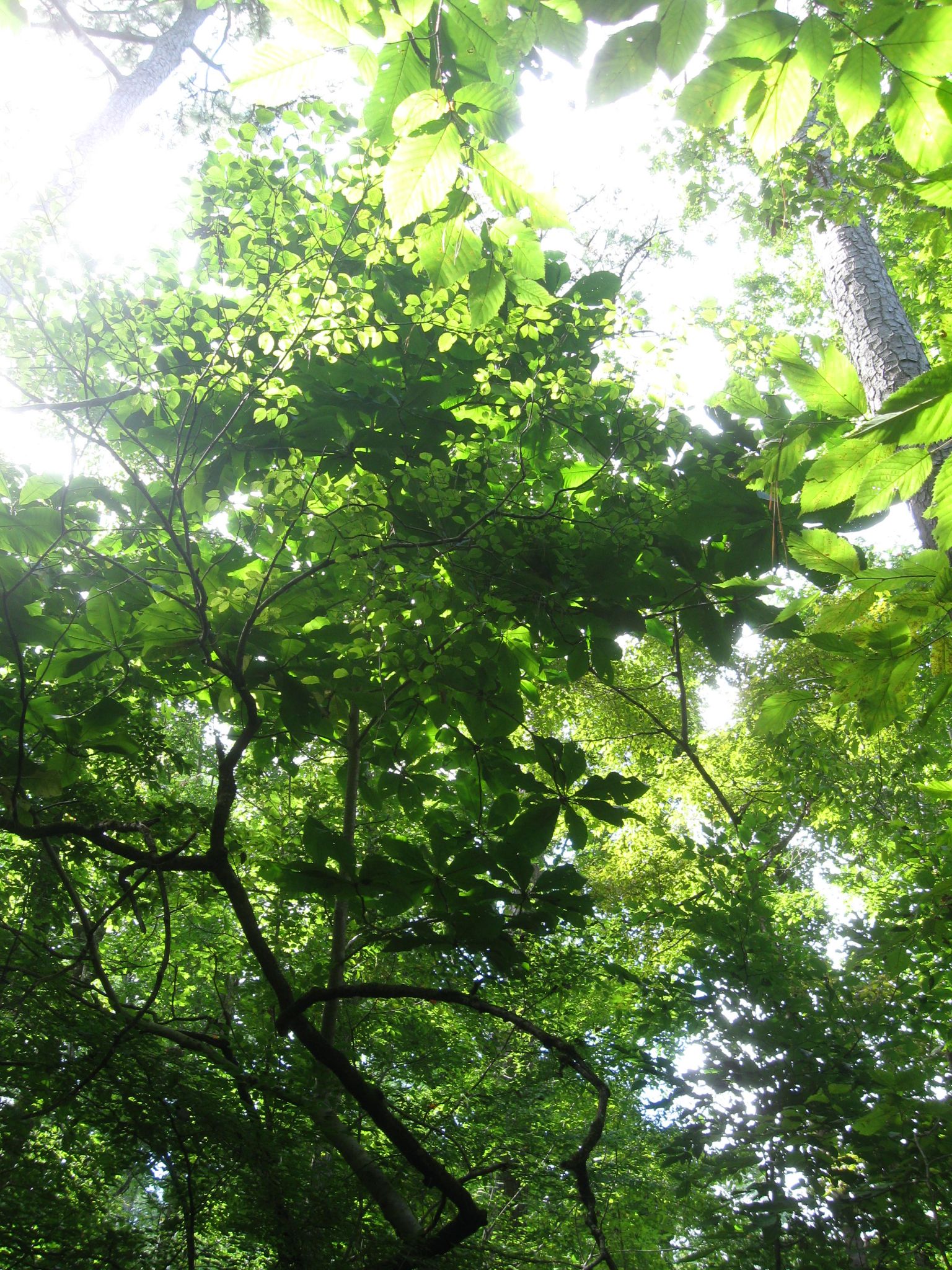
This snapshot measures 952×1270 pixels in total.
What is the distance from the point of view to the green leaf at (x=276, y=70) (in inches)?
37.9

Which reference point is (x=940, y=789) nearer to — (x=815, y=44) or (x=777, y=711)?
(x=777, y=711)

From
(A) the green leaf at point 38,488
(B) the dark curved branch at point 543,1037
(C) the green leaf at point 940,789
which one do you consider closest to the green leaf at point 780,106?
(C) the green leaf at point 940,789

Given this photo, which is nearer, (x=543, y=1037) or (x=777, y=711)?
(x=777, y=711)

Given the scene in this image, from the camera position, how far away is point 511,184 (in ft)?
3.15

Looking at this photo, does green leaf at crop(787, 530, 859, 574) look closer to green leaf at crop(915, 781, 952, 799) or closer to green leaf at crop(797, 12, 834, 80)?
green leaf at crop(797, 12, 834, 80)

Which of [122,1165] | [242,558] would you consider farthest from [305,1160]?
[242,558]

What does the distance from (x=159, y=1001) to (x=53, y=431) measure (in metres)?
3.00

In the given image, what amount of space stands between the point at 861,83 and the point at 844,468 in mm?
485

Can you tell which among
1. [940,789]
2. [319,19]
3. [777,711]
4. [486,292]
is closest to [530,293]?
[486,292]

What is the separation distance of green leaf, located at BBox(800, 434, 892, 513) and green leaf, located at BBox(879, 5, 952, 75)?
440 millimetres

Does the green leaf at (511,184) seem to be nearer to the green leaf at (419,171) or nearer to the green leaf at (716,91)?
the green leaf at (419,171)

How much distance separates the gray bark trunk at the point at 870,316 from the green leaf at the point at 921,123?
8.47 ft

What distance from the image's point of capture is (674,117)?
98cm

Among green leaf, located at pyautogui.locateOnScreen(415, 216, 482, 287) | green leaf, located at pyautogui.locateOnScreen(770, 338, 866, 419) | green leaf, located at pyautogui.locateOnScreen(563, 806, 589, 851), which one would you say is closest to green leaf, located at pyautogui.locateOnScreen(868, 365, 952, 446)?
green leaf, located at pyautogui.locateOnScreen(770, 338, 866, 419)
